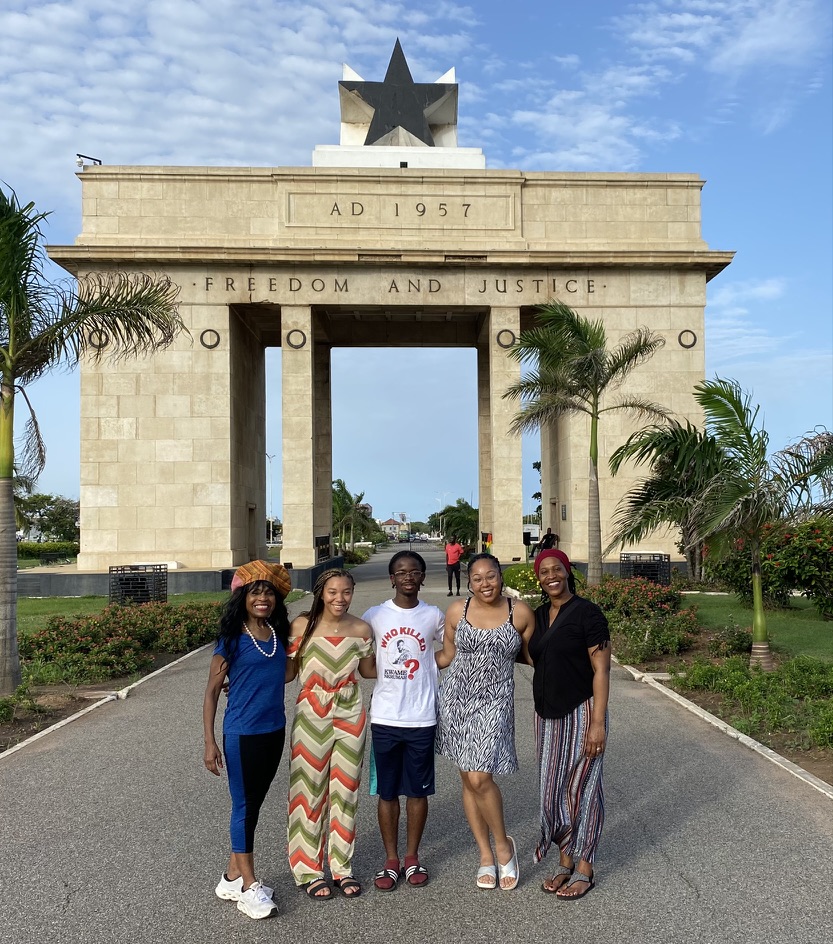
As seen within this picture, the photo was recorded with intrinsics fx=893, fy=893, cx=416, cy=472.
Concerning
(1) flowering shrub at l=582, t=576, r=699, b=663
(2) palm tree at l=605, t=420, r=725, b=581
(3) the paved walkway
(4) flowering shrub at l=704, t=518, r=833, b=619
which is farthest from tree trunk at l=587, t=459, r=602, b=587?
(3) the paved walkway

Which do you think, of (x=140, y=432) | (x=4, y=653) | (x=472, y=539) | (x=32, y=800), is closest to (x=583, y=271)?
(x=140, y=432)

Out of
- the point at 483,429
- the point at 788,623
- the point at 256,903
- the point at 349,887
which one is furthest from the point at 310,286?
the point at 256,903

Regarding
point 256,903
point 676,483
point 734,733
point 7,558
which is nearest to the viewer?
point 256,903

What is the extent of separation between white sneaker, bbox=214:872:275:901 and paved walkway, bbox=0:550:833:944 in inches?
2.8

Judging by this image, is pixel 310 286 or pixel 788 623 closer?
pixel 788 623

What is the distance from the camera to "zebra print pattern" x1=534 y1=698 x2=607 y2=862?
15.9ft

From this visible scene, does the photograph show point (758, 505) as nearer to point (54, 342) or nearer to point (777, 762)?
point (777, 762)

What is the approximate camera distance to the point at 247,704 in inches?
184

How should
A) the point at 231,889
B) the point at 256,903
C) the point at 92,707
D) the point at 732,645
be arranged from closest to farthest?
the point at 256,903 < the point at 231,889 < the point at 92,707 < the point at 732,645

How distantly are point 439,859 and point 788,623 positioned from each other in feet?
40.0

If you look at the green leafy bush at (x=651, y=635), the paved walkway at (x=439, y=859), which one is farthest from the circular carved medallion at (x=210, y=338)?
the paved walkway at (x=439, y=859)

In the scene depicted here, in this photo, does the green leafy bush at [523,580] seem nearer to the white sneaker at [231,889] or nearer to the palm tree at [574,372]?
the palm tree at [574,372]

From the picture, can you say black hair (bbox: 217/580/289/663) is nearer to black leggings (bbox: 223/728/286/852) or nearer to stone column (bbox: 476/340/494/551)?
black leggings (bbox: 223/728/286/852)

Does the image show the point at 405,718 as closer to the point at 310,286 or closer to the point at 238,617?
the point at 238,617
